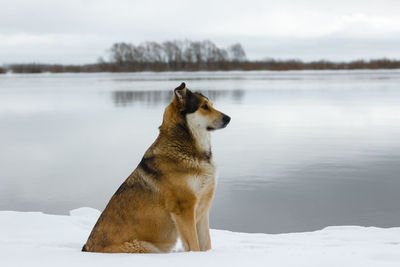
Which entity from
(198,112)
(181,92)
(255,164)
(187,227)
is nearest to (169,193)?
(187,227)

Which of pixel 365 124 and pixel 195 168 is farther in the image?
pixel 365 124

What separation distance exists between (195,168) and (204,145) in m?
0.34

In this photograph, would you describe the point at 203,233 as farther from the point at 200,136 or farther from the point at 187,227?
the point at 200,136

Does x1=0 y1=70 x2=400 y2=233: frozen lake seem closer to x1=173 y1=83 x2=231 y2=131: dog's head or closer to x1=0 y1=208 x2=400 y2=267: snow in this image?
x1=0 y1=208 x2=400 y2=267: snow

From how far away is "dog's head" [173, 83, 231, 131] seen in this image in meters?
4.25

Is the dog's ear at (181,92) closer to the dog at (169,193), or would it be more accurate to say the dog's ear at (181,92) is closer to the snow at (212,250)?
the dog at (169,193)

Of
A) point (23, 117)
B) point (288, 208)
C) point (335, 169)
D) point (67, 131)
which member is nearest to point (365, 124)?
point (335, 169)

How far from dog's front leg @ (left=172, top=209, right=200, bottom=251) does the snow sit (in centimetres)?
26

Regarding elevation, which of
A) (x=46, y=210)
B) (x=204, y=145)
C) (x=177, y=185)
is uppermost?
(x=204, y=145)

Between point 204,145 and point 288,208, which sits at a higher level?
point 204,145

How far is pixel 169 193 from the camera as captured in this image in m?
3.99

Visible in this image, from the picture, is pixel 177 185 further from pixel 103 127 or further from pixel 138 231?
pixel 103 127

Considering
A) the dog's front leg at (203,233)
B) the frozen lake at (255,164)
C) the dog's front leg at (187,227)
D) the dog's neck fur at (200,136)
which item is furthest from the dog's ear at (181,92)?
the frozen lake at (255,164)

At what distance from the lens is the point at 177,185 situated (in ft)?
13.1
